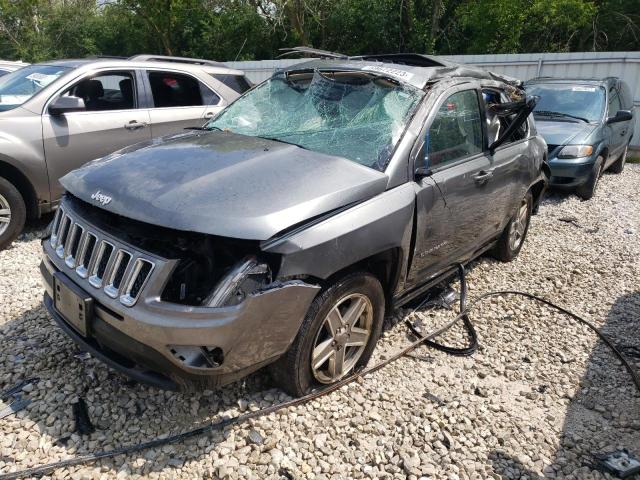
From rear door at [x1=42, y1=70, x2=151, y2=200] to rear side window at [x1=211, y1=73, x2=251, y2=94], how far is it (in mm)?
1204

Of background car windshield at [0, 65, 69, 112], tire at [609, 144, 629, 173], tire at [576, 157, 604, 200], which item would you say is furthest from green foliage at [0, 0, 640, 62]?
background car windshield at [0, 65, 69, 112]

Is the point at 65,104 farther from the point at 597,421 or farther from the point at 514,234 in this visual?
the point at 597,421

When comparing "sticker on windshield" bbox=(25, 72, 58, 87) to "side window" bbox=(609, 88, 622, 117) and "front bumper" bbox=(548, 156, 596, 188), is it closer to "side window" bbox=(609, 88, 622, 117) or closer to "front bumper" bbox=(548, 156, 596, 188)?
"front bumper" bbox=(548, 156, 596, 188)

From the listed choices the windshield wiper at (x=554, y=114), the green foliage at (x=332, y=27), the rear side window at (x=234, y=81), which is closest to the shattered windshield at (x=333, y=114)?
the rear side window at (x=234, y=81)

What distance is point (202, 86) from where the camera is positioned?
6.32 m

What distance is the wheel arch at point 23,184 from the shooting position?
188 inches

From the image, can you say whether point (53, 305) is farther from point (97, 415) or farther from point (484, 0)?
point (484, 0)

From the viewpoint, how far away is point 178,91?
610 cm

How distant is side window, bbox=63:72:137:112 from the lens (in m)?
5.36

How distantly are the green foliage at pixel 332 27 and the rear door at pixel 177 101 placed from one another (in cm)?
1163

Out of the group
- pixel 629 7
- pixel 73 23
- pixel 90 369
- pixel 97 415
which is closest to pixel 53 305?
pixel 90 369

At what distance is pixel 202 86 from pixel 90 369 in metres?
4.25

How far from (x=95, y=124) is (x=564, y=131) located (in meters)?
6.48

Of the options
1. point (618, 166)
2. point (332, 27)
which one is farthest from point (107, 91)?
point (332, 27)
